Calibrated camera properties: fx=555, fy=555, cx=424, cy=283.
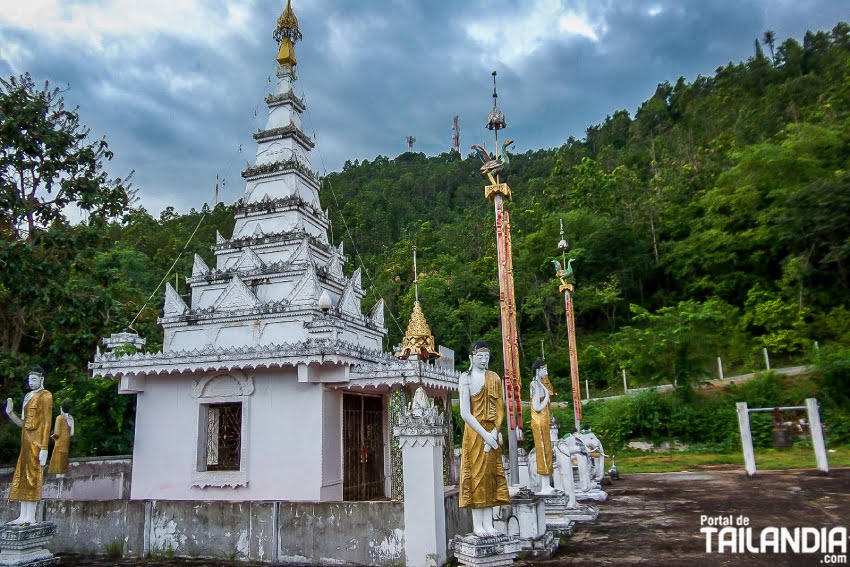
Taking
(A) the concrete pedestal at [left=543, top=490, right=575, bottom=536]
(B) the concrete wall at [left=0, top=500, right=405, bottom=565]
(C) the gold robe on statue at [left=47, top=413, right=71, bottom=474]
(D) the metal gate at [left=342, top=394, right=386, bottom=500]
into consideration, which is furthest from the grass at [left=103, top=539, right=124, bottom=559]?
(A) the concrete pedestal at [left=543, top=490, right=575, bottom=536]

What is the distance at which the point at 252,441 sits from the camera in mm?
10469

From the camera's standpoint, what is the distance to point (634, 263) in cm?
3656

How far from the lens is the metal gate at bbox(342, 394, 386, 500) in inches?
430

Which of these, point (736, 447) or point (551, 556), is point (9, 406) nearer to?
point (551, 556)

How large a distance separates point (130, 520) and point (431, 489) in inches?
195

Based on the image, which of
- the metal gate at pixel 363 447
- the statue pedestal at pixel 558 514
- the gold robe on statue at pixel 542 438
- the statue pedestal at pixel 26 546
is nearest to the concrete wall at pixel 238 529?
the statue pedestal at pixel 26 546

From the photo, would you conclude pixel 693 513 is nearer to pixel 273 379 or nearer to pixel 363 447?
pixel 363 447

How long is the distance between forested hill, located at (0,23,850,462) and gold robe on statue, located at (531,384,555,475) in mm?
7270

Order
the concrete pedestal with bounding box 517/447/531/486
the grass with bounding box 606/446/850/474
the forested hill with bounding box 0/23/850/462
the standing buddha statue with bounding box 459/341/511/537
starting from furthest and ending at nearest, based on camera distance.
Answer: the grass with bounding box 606/446/850/474
the forested hill with bounding box 0/23/850/462
the concrete pedestal with bounding box 517/447/531/486
the standing buddha statue with bounding box 459/341/511/537

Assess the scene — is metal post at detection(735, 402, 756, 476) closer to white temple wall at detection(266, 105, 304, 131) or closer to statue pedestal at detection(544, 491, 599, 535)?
statue pedestal at detection(544, 491, 599, 535)

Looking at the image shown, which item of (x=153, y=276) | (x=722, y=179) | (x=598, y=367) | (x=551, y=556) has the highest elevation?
(x=722, y=179)

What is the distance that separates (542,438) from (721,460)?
1472 cm

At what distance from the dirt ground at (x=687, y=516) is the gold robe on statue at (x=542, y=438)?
1.06m

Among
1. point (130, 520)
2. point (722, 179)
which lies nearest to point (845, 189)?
point (722, 179)
